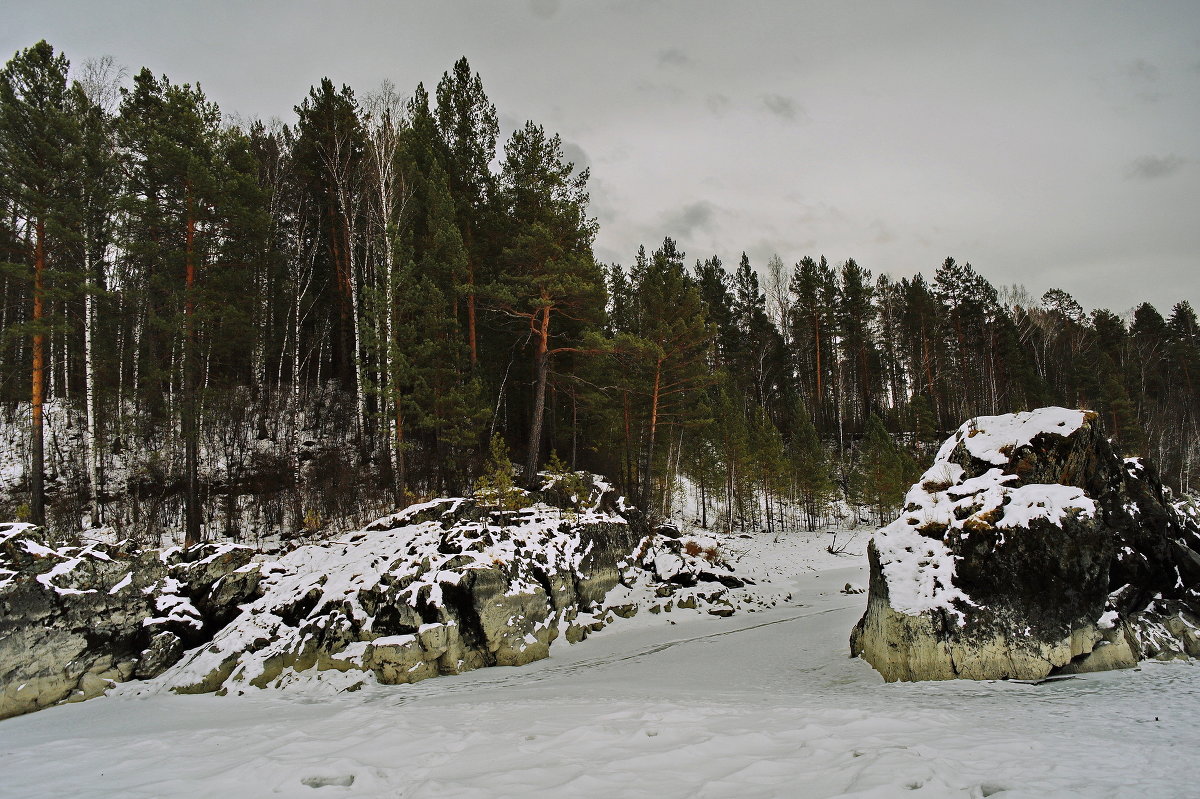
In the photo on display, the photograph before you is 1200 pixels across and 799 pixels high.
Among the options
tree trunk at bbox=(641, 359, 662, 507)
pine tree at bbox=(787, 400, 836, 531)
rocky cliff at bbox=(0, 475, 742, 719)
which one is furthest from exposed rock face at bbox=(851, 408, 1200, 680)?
pine tree at bbox=(787, 400, 836, 531)

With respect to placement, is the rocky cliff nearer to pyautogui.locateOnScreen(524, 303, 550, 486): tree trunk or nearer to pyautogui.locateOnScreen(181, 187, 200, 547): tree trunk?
pyautogui.locateOnScreen(181, 187, 200, 547): tree trunk

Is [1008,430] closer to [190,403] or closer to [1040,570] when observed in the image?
[1040,570]

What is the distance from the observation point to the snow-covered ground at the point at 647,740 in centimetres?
395

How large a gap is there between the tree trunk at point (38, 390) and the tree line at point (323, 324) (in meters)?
0.09

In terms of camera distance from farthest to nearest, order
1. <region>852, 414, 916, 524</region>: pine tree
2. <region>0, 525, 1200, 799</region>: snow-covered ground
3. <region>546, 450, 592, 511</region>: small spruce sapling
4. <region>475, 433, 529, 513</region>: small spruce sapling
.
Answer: <region>852, 414, 916, 524</region>: pine tree → <region>546, 450, 592, 511</region>: small spruce sapling → <region>475, 433, 529, 513</region>: small spruce sapling → <region>0, 525, 1200, 799</region>: snow-covered ground

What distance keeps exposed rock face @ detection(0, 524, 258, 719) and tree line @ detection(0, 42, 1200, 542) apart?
4040 mm

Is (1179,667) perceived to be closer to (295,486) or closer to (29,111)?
(295,486)

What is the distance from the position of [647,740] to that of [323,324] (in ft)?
93.1

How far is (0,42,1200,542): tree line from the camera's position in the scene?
15.5 metres

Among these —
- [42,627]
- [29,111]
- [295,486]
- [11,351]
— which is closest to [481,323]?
[295,486]

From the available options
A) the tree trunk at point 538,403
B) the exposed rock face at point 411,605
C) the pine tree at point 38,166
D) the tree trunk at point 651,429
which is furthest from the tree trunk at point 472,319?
the pine tree at point 38,166

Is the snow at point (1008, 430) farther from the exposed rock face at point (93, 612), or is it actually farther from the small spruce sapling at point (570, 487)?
the exposed rock face at point (93, 612)

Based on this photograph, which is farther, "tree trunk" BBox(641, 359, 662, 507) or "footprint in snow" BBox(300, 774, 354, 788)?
"tree trunk" BBox(641, 359, 662, 507)

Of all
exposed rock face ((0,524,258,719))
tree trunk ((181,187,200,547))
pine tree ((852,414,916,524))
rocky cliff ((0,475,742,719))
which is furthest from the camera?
pine tree ((852,414,916,524))
